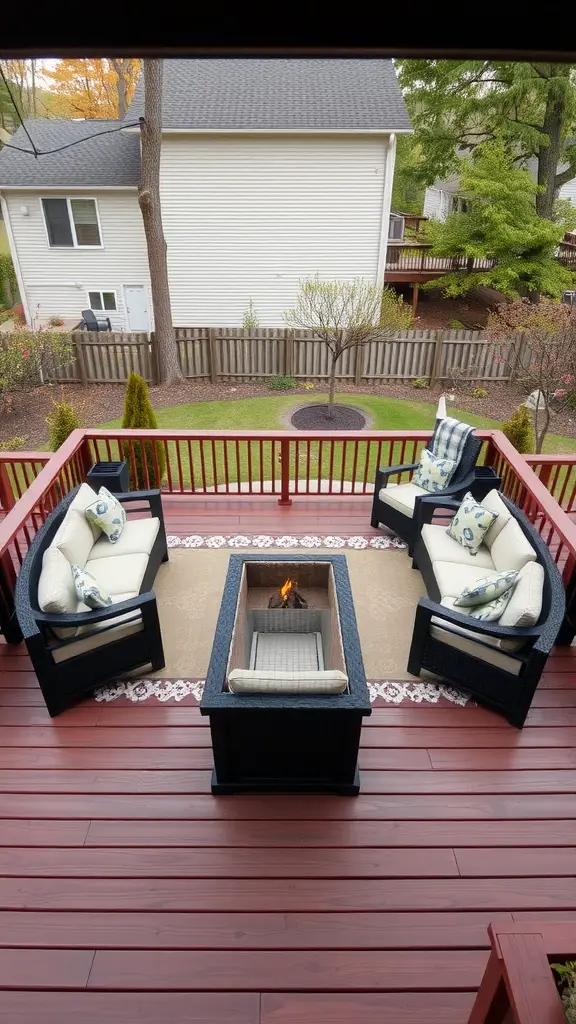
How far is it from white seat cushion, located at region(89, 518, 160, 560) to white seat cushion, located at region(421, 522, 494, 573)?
81.5 inches

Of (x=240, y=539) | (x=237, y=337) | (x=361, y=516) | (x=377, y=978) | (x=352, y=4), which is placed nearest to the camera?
(x=352, y=4)

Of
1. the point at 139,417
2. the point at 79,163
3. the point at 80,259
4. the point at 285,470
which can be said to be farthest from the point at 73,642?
the point at 79,163

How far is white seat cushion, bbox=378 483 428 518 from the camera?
487cm

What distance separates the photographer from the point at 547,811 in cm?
293

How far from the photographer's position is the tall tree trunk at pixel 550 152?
13.9 meters

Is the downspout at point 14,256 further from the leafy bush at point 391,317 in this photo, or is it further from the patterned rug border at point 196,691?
the patterned rug border at point 196,691

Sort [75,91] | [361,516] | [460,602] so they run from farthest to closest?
[75,91] → [361,516] → [460,602]

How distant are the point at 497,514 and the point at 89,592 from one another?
283cm

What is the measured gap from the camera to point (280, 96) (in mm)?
12156

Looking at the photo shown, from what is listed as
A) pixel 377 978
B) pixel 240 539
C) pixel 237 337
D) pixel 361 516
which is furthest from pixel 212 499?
pixel 237 337

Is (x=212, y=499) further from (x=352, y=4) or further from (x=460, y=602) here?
(x=352, y=4)

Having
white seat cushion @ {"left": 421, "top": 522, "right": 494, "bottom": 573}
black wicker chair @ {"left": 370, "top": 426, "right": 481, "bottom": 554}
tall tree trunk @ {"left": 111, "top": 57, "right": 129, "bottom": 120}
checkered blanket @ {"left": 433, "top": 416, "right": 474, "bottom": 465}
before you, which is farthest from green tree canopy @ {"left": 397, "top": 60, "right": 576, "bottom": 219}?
white seat cushion @ {"left": 421, "top": 522, "right": 494, "bottom": 573}

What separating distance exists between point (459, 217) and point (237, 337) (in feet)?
24.5

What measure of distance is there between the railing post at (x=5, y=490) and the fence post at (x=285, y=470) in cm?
249
